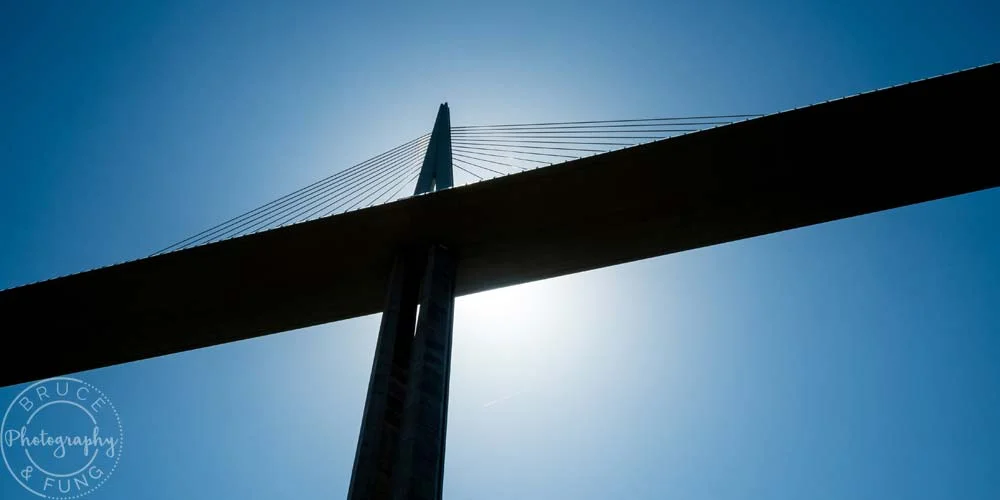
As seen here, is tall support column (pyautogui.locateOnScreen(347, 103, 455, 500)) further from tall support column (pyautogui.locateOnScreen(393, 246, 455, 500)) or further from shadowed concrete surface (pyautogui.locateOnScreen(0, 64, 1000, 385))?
shadowed concrete surface (pyautogui.locateOnScreen(0, 64, 1000, 385))

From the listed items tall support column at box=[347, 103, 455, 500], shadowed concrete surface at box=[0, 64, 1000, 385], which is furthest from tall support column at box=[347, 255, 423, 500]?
shadowed concrete surface at box=[0, 64, 1000, 385]

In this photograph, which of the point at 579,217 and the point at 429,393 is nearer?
the point at 429,393

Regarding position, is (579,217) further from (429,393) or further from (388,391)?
(388,391)

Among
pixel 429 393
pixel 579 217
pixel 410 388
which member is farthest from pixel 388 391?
pixel 579 217

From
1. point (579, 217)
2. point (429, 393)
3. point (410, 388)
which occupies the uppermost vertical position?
point (579, 217)

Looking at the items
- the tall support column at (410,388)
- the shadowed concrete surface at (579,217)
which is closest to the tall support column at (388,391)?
the tall support column at (410,388)

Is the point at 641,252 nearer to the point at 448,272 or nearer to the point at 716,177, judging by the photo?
the point at 716,177

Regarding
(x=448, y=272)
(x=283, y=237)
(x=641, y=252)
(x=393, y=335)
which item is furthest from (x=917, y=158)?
(x=283, y=237)
